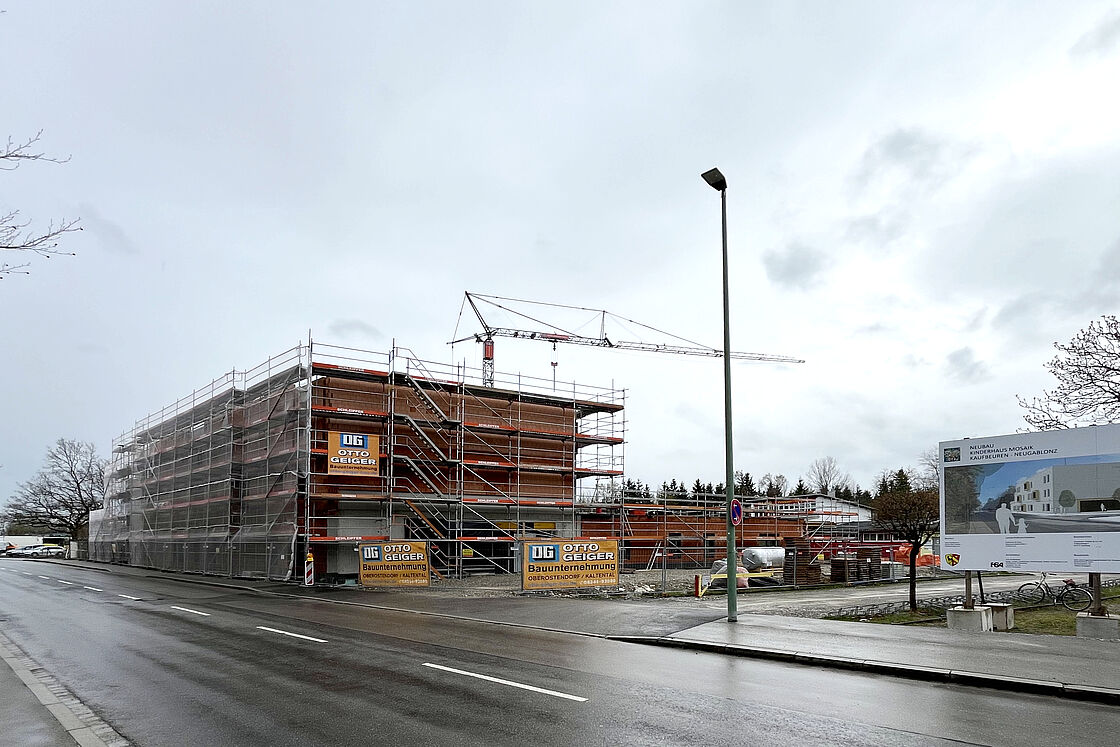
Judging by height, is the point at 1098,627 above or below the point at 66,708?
below

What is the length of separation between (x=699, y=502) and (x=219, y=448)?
2727cm

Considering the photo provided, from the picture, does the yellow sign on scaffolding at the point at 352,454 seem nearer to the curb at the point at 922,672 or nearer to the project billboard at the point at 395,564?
the project billboard at the point at 395,564

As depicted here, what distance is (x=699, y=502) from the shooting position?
4994 centimetres

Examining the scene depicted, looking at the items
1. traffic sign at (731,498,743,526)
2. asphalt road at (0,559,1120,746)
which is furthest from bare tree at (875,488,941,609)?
asphalt road at (0,559,1120,746)

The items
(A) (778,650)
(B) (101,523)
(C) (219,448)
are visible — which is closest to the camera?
(A) (778,650)

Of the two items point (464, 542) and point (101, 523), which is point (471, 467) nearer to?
point (464, 542)

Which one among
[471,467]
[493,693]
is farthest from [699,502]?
[493,693]

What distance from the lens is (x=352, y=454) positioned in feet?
106

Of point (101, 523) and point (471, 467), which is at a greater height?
point (471, 467)

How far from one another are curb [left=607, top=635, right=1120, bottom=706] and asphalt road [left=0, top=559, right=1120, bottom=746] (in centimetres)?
28

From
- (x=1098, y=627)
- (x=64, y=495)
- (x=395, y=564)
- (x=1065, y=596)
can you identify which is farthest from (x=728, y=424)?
(x=64, y=495)

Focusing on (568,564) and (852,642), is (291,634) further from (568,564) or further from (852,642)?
(568,564)

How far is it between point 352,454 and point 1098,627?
2508cm

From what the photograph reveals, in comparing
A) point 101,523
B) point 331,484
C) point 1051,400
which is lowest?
point 101,523
